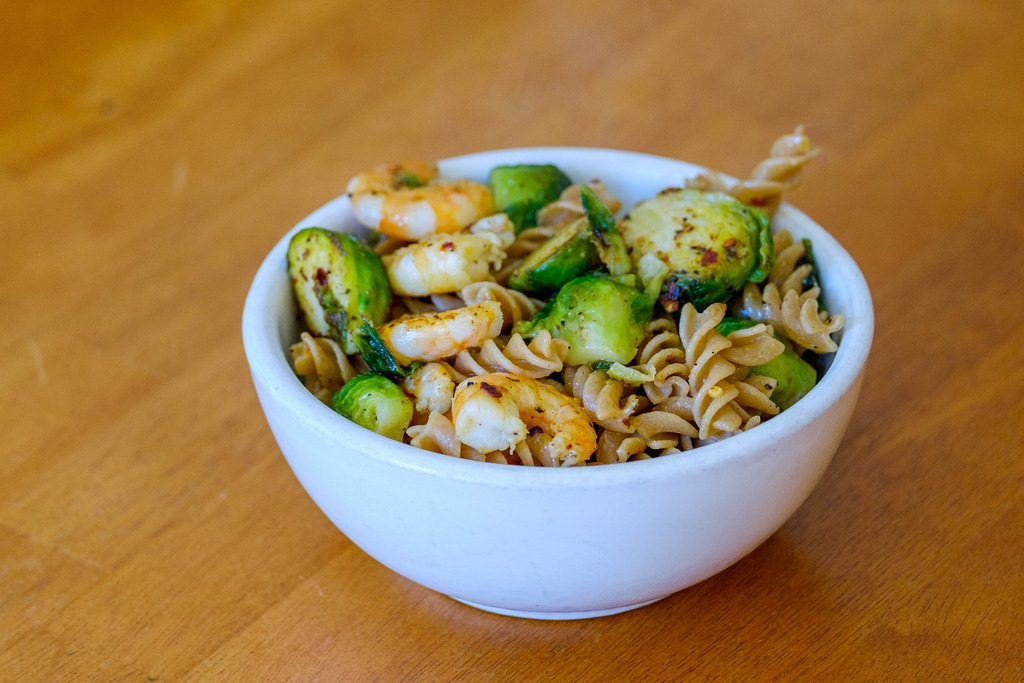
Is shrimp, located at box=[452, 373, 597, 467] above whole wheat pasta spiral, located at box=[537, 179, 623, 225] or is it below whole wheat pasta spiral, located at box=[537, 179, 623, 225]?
below

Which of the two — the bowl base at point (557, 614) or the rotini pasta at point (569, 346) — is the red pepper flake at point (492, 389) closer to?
the rotini pasta at point (569, 346)

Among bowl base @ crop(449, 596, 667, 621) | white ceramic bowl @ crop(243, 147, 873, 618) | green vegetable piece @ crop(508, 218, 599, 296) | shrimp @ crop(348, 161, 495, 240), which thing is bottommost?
bowl base @ crop(449, 596, 667, 621)

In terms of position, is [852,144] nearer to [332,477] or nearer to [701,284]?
[701,284]

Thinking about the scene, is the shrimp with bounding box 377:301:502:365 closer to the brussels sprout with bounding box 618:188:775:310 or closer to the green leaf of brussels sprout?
the green leaf of brussels sprout

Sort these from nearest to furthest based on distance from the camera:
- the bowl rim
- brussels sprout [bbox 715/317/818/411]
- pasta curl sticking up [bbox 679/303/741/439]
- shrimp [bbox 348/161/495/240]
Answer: the bowl rim → pasta curl sticking up [bbox 679/303/741/439] → brussels sprout [bbox 715/317/818/411] → shrimp [bbox 348/161/495/240]

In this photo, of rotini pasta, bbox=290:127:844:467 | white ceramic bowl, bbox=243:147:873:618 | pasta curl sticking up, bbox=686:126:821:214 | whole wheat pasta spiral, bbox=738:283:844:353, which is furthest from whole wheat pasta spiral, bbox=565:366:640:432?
pasta curl sticking up, bbox=686:126:821:214

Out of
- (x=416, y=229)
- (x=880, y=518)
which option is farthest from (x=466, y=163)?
(x=880, y=518)
